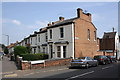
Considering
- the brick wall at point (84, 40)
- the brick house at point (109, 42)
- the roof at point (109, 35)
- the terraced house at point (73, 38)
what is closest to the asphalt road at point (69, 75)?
the terraced house at point (73, 38)

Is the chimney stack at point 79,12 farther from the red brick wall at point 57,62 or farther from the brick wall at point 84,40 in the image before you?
the red brick wall at point 57,62

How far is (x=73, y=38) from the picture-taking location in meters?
23.7

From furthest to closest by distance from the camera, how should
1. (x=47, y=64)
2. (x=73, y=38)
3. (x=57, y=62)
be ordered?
(x=73, y=38) < (x=57, y=62) < (x=47, y=64)

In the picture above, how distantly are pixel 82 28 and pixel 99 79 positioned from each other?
16.4 metres

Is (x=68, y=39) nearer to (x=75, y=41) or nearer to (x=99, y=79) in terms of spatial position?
(x=75, y=41)

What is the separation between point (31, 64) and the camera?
17.0 m

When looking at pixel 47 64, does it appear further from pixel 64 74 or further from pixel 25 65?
pixel 64 74

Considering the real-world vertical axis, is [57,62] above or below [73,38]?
below

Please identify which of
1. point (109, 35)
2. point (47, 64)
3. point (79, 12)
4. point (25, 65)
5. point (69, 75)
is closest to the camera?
point (69, 75)

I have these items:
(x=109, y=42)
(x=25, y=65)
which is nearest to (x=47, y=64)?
(x=25, y=65)

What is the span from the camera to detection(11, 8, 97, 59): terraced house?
2397 centimetres

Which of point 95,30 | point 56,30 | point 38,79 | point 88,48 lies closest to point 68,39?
point 56,30

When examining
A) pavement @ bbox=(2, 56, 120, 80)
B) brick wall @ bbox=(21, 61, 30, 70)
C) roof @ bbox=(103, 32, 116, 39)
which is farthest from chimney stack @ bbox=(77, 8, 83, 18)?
roof @ bbox=(103, 32, 116, 39)

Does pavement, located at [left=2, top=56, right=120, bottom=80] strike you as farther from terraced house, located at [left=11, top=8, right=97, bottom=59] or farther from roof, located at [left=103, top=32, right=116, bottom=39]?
roof, located at [left=103, top=32, right=116, bottom=39]
